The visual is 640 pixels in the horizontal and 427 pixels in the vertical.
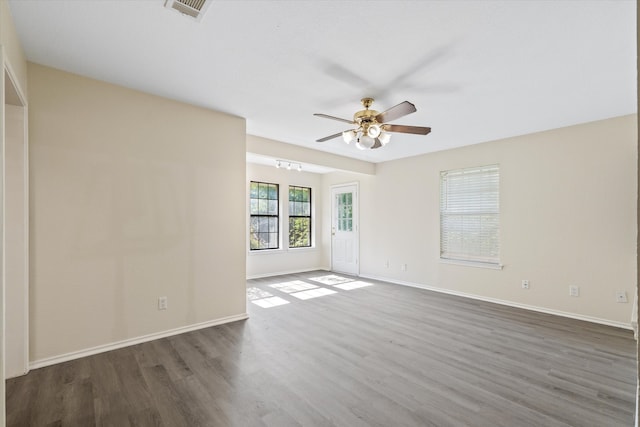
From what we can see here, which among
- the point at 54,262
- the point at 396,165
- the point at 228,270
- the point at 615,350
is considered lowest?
the point at 615,350

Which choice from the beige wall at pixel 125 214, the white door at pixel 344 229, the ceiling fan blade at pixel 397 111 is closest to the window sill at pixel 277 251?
the white door at pixel 344 229

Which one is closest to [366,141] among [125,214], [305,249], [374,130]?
[374,130]

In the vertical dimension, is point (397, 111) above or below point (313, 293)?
above

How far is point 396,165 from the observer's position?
5.98 metres

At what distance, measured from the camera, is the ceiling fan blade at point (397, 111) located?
8.07 ft

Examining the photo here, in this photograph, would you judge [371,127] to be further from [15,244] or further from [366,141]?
[15,244]

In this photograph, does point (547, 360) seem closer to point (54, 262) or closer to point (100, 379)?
point (100, 379)

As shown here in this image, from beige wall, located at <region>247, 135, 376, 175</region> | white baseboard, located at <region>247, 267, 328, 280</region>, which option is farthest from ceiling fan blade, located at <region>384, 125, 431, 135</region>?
white baseboard, located at <region>247, 267, 328, 280</region>

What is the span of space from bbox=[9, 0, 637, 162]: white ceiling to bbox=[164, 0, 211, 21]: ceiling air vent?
0.06 metres

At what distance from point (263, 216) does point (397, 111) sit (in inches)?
181

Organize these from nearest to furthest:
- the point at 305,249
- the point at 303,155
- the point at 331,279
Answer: the point at 303,155
the point at 331,279
the point at 305,249

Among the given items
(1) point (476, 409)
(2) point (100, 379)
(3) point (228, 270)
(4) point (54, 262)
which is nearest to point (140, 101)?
(4) point (54, 262)

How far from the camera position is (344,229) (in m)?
7.08

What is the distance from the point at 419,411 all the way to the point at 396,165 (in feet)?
15.6
